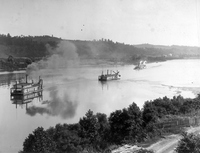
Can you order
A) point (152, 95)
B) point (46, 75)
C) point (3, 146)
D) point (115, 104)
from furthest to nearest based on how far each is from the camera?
point (46, 75) → point (152, 95) → point (115, 104) → point (3, 146)

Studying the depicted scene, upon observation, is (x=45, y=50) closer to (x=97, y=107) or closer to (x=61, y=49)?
(x=61, y=49)

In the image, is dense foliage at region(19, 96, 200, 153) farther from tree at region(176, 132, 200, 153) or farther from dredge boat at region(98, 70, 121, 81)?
dredge boat at region(98, 70, 121, 81)

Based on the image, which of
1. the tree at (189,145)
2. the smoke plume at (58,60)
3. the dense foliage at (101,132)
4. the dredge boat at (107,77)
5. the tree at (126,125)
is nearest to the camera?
the tree at (189,145)

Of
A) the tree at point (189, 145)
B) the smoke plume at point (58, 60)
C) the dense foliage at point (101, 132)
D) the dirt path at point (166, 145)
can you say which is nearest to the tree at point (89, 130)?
the dense foliage at point (101, 132)

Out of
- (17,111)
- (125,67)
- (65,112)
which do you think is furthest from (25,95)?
(125,67)

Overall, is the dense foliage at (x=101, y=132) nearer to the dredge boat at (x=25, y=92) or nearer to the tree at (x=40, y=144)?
the tree at (x=40, y=144)

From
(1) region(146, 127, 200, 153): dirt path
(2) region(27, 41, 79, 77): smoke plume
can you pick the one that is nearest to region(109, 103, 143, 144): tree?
(1) region(146, 127, 200, 153): dirt path
